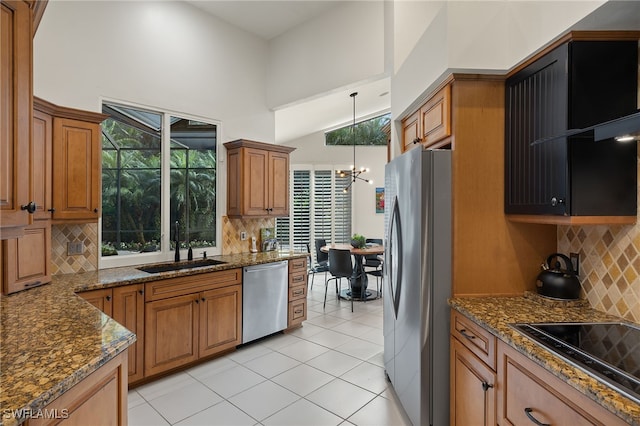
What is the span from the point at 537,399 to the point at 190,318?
108 inches

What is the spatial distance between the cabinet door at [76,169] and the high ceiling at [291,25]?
2104 mm

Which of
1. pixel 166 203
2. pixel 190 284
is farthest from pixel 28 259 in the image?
pixel 166 203

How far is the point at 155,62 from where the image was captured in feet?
11.6

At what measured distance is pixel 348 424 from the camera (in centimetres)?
231

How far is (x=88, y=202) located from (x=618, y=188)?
3.53 metres

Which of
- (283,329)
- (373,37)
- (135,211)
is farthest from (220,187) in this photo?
(373,37)

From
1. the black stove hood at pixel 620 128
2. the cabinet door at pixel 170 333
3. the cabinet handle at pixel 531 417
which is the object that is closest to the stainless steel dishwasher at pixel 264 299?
the cabinet door at pixel 170 333

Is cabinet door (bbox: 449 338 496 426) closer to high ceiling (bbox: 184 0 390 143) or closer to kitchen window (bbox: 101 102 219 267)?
kitchen window (bbox: 101 102 219 267)

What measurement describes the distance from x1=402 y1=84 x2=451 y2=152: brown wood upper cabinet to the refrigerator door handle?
1.67ft

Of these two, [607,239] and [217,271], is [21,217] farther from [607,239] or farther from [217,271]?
[607,239]

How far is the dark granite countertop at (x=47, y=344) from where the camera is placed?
3.44 feet

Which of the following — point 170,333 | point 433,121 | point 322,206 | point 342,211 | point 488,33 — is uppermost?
point 488,33

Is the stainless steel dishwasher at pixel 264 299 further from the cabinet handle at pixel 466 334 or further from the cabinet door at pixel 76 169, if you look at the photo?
the cabinet handle at pixel 466 334

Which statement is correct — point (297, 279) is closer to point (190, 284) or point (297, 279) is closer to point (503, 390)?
point (190, 284)
